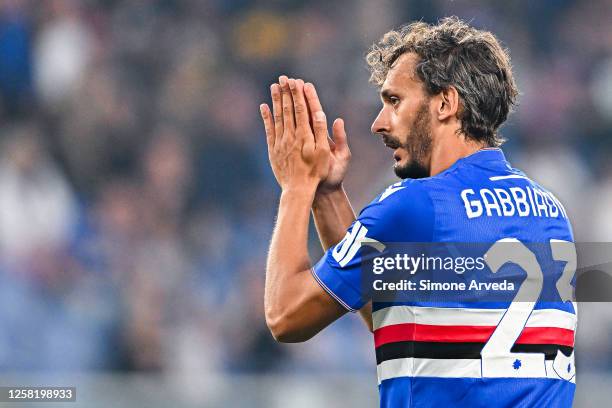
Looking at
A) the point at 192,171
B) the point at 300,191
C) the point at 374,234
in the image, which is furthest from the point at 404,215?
the point at 192,171

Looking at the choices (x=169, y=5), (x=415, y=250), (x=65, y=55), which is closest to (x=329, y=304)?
→ (x=415, y=250)

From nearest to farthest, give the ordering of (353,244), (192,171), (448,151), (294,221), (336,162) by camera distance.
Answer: (353,244) < (294,221) < (448,151) < (336,162) < (192,171)

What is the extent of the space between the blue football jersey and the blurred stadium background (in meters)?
3.62

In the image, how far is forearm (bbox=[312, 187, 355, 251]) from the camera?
13.7 ft

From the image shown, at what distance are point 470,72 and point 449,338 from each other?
1002mm

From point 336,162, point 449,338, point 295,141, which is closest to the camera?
point 449,338

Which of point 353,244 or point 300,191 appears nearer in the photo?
point 353,244

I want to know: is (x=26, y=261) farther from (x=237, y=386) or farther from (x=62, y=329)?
(x=237, y=386)

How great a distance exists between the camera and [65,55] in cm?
981

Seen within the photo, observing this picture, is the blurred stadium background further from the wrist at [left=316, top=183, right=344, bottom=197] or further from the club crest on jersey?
the club crest on jersey

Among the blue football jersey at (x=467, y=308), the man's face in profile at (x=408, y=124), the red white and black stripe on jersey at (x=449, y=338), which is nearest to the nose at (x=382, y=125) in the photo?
the man's face in profile at (x=408, y=124)

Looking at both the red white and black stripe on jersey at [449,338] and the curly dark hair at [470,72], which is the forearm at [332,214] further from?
the red white and black stripe on jersey at [449,338]

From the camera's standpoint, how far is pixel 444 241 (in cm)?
343

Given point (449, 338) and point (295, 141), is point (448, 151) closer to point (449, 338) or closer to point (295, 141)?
point (295, 141)
